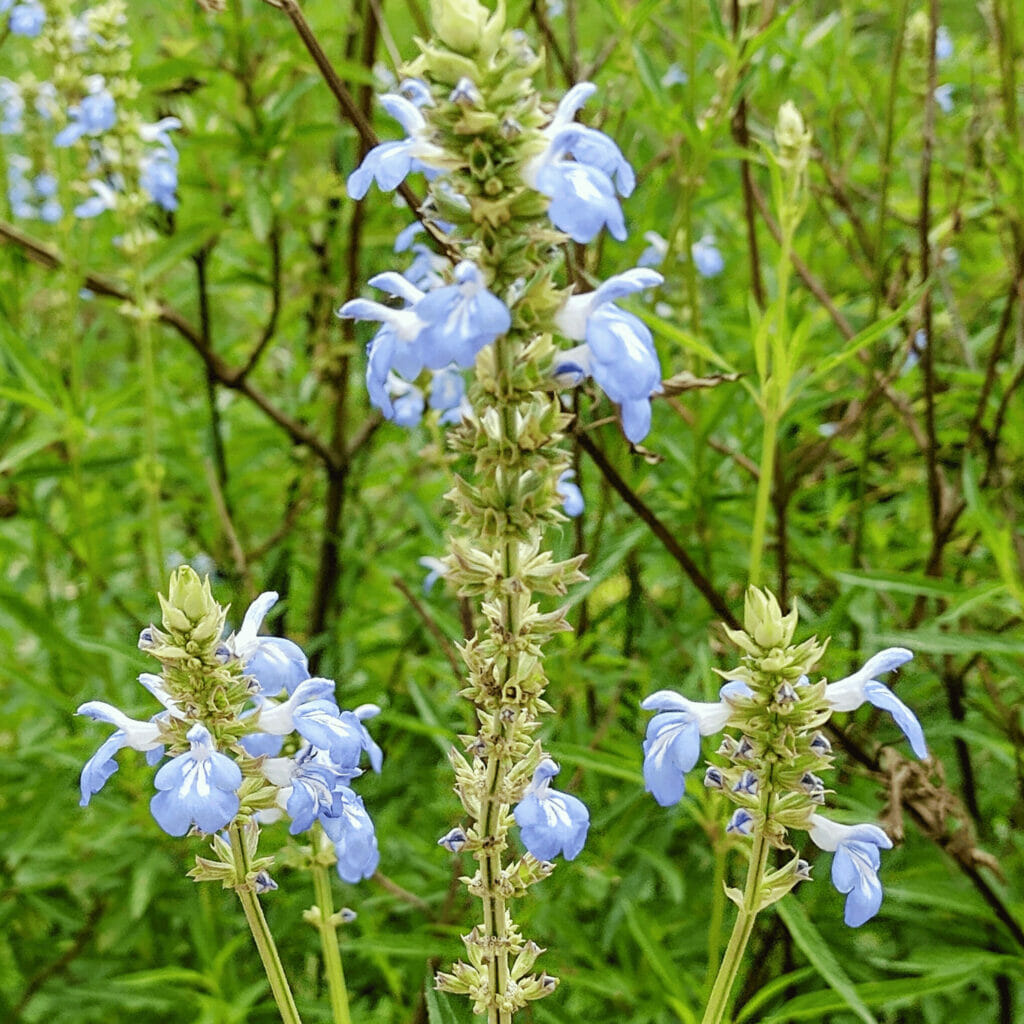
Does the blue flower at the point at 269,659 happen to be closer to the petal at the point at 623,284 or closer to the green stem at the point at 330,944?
the green stem at the point at 330,944

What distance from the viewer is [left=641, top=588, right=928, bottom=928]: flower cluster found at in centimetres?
140

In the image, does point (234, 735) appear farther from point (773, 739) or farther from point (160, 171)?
point (160, 171)

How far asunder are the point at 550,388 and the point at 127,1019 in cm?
311

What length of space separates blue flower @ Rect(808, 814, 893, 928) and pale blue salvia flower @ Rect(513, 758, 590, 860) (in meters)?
0.29

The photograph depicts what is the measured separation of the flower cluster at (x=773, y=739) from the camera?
1400mm

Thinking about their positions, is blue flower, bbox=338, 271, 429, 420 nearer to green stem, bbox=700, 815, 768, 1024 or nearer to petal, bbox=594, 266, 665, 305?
petal, bbox=594, 266, 665, 305

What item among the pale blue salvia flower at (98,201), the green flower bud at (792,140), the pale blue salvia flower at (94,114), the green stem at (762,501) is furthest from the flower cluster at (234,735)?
the pale blue salvia flower at (98,201)

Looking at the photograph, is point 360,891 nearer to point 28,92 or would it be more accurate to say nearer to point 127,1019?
point 127,1019

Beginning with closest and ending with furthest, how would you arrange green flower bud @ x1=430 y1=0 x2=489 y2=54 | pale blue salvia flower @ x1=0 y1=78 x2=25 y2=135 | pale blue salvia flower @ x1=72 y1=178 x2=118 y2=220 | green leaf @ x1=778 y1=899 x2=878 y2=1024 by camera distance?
green flower bud @ x1=430 y1=0 x2=489 y2=54
green leaf @ x1=778 y1=899 x2=878 y2=1024
pale blue salvia flower @ x1=72 y1=178 x2=118 y2=220
pale blue salvia flower @ x1=0 y1=78 x2=25 y2=135

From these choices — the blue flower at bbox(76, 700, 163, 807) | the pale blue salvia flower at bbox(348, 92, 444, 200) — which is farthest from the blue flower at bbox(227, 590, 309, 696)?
the pale blue salvia flower at bbox(348, 92, 444, 200)

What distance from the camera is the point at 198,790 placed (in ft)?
4.24

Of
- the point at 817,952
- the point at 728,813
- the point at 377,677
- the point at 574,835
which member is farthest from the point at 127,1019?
the point at 574,835

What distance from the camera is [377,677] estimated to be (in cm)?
380

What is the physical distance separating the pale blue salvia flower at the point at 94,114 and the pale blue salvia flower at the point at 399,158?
2.19 meters
